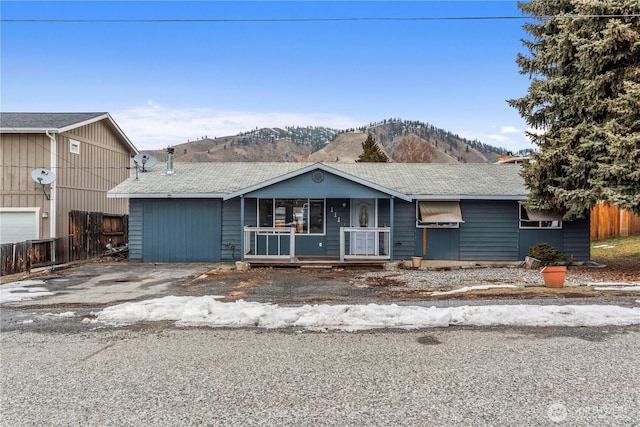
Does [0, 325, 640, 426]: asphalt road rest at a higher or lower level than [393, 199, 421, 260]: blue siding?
lower

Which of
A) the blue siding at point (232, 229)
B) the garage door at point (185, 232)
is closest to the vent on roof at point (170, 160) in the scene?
the garage door at point (185, 232)

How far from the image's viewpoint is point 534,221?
14.8 m

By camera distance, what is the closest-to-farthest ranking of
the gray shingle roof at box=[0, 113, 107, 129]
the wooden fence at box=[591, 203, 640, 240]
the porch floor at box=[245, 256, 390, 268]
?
the porch floor at box=[245, 256, 390, 268]
the gray shingle roof at box=[0, 113, 107, 129]
the wooden fence at box=[591, 203, 640, 240]

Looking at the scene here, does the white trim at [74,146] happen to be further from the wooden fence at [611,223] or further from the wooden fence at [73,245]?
the wooden fence at [611,223]

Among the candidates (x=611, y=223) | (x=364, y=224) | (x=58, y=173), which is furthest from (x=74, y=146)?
(x=611, y=223)

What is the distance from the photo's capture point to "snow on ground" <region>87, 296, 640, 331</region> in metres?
6.13

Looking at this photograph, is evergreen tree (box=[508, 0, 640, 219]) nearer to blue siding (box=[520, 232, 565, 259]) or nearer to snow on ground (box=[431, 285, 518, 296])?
blue siding (box=[520, 232, 565, 259])

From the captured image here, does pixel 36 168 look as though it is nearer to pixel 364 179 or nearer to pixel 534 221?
pixel 364 179

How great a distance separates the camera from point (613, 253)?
1777 centimetres

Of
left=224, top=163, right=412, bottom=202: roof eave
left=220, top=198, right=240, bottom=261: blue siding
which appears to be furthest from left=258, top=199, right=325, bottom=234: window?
left=224, top=163, right=412, bottom=202: roof eave

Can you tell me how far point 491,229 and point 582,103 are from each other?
465 cm

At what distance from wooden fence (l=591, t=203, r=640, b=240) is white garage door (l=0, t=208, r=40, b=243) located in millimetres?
23777

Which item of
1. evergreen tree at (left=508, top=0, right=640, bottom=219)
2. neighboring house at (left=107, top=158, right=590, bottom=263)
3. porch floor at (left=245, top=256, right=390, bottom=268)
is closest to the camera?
evergreen tree at (left=508, top=0, right=640, bottom=219)

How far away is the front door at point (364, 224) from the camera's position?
14938mm
